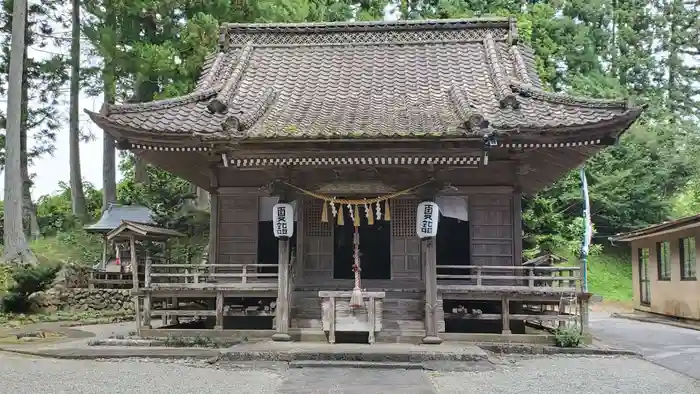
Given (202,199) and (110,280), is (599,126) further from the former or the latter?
(202,199)

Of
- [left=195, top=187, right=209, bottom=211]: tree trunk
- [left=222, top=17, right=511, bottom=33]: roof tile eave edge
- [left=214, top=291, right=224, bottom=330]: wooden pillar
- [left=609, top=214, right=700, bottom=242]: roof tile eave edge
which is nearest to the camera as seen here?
[left=214, top=291, right=224, bottom=330]: wooden pillar

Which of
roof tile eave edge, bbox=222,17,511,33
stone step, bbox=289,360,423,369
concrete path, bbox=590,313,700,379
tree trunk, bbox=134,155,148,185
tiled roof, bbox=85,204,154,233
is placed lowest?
concrete path, bbox=590,313,700,379

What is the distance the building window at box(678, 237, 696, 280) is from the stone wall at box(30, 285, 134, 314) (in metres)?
16.6

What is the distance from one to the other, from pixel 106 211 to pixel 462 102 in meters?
17.7

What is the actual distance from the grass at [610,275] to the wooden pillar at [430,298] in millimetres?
17614

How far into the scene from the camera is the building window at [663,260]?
1878 centimetres

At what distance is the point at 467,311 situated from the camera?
11.7 metres

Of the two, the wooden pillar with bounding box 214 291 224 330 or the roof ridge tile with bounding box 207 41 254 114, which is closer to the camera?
the wooden pillar with bounding box 214 291 224 330

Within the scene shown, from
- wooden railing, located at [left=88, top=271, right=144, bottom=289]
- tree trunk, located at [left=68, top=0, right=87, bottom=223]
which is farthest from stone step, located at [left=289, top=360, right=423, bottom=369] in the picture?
tree trunk, located at [left=68, top=0, right=87, bottom=223]

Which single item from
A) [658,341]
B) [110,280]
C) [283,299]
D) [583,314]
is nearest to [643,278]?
[658,341]

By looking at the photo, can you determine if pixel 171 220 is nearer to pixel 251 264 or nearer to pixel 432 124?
pixel 251 264

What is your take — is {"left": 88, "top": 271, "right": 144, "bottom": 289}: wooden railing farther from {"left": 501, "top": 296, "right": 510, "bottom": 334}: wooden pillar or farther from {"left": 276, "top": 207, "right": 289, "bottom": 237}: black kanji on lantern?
{"left": 501, "top": 296, "right": 510, "bottom": 334}: wooden pillar

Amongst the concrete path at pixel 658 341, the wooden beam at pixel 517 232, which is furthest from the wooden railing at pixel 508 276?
the concrete path at pixel 658 341

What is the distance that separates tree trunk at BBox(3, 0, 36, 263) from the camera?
1966 cm
